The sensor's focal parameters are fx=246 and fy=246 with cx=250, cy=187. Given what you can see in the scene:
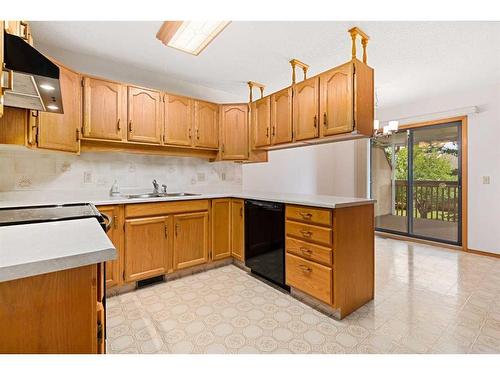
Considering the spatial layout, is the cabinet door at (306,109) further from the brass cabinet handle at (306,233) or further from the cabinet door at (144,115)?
the cabinet door at (144,115)

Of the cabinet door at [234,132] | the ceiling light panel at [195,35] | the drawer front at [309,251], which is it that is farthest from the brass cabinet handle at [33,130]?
the drawer front at [309,251]

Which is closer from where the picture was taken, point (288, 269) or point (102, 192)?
point (288, 269)

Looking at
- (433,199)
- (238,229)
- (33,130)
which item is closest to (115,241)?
(33,130)

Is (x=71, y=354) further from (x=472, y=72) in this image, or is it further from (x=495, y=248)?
(x=495, y=248)

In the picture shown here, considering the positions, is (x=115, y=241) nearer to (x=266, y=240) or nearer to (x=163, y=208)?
(x=163, y=208)

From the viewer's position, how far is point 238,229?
2.87 meters

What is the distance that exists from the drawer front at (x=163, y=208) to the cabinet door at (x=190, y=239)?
0.07 meters

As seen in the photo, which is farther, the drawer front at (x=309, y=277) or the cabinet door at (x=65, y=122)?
the cabinet door at (x=65, y=122)

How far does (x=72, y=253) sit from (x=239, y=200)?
219cm

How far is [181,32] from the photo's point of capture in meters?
2.03

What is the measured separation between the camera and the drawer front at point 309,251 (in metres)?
1.88

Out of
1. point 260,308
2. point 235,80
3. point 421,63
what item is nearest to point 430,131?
point 421,63

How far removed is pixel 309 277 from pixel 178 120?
86.2 inches

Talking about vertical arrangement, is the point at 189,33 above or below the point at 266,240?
above
